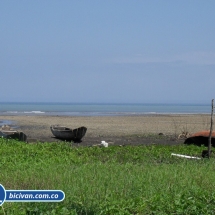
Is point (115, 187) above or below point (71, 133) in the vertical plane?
above

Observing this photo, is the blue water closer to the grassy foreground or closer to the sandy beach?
the sandy beach

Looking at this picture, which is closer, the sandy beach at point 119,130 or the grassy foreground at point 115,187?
the grassy foreground at point 115,187

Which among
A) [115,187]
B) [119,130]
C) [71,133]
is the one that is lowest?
[119,130]

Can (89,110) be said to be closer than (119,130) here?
No

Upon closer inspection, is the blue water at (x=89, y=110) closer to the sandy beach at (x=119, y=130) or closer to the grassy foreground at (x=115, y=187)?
the sandy beach at (x=119, y=130)

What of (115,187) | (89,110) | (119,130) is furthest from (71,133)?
(89,110)

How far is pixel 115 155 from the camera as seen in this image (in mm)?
15953

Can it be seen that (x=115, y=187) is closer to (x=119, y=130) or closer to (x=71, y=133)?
(x=71, y=133)

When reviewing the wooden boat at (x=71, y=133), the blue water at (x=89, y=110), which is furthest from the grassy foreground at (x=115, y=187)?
the blue water at (x=89, y=110)

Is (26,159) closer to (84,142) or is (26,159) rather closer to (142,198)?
(142,198)

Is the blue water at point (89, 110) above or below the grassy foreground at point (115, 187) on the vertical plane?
below

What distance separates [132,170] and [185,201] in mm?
3294

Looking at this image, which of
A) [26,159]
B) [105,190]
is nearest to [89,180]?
[105,190]

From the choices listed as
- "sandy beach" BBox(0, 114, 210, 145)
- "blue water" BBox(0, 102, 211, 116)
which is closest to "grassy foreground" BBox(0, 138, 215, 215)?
"sandy beach" BBox(0, 114, 210, 145)
